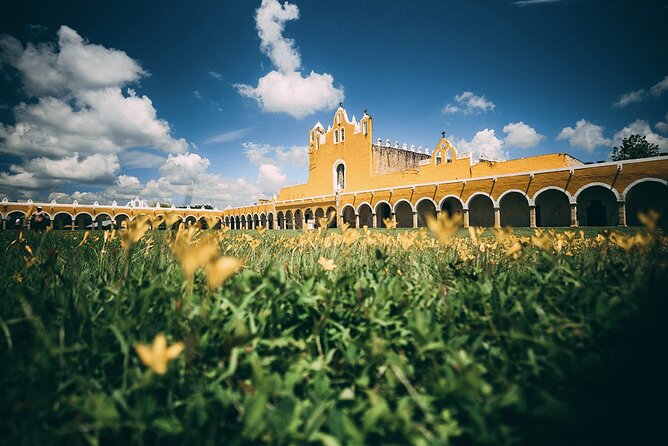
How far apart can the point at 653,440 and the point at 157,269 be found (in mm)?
2023

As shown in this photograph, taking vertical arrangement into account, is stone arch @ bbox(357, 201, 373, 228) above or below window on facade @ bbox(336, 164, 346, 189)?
below

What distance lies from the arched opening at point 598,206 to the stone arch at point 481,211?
5434 mm

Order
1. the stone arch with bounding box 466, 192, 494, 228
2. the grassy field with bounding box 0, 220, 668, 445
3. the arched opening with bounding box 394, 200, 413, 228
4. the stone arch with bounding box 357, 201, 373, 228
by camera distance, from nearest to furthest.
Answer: the grassy field with bounding box 0, 220, 668, 445 → the stone arch with bounding box 466, 192, 494, 228 → the arched opening with bounding box 394, 200, 413, 228 → the stone arch with bounding box 357, 201, 373, 228

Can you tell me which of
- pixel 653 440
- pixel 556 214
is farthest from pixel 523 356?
pixel 556 214

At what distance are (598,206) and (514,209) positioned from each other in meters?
4.71

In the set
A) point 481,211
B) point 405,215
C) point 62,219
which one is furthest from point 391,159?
point 62,219

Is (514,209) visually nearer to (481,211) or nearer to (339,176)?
(481,211)

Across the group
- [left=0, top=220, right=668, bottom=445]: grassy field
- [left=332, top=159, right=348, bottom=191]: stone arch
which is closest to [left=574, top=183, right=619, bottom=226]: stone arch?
[left=332, top=159, right=348, bottom=191]: stone arch

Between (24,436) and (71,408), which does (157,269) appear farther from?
(24,436)

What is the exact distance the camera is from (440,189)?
2423 cm

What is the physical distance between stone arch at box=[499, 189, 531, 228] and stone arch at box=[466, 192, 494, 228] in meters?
0.93

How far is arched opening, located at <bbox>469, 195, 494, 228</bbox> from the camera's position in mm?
24344

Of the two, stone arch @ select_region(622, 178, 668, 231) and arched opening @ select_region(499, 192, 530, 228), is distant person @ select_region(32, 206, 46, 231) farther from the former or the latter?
arched opening @ select_region(499, 192, 530, 228)

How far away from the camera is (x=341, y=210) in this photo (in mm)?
31703
